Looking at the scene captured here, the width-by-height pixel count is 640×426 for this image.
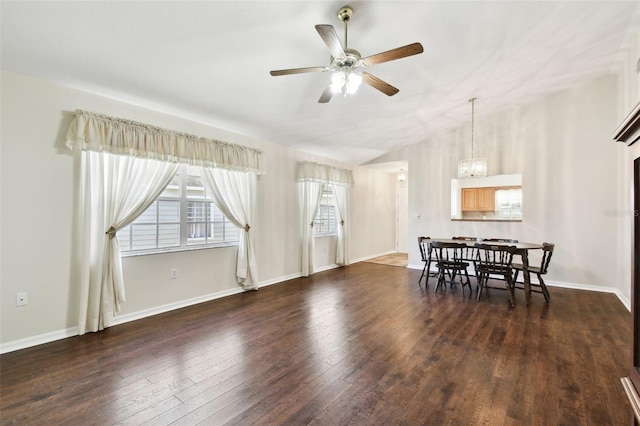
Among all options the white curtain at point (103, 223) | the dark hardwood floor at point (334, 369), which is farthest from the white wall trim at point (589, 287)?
the white curtain at point (103, 223)

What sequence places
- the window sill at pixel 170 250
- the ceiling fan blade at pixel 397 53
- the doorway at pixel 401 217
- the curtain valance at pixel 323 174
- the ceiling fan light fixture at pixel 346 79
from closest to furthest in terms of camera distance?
the ceiling fan blade at pixel 397 53 < the ceiling fan light fixture at pixel 346 79 < the window sill at pixel 170 250 < the curtain valance at pixel 323 174 < the doorway at pixel 401 217

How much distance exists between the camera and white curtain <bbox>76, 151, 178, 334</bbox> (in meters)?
2.98

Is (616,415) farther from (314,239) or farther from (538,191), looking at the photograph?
(314,239)

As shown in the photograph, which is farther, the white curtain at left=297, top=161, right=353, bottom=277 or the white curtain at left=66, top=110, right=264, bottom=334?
the white curtain at left=297, top=161, right=353, bottom=277

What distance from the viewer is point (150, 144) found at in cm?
336

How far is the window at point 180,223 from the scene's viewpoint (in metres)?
3.48

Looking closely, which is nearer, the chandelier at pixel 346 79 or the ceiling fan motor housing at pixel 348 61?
the ceiling fan motor housing at pixel 348 61

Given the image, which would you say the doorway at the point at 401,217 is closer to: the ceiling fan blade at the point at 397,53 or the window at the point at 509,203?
the window at the point at 509,203

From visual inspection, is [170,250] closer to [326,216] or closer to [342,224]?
[326,216]

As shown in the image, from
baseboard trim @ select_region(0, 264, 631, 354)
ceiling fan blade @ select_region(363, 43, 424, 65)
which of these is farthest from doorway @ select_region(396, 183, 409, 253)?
ceiling fan blade @ select_region(363, 43, 424, 65)

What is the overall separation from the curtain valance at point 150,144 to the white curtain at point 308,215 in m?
1.31

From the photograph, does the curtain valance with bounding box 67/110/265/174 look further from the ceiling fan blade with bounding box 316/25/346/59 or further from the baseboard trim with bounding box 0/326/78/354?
the ceiling fan blade with bounding box 316/25/346/59

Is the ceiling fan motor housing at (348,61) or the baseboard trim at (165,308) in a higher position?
the ceiling fan motor housing at (348,61)

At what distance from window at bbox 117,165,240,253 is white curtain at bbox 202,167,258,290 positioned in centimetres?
18
